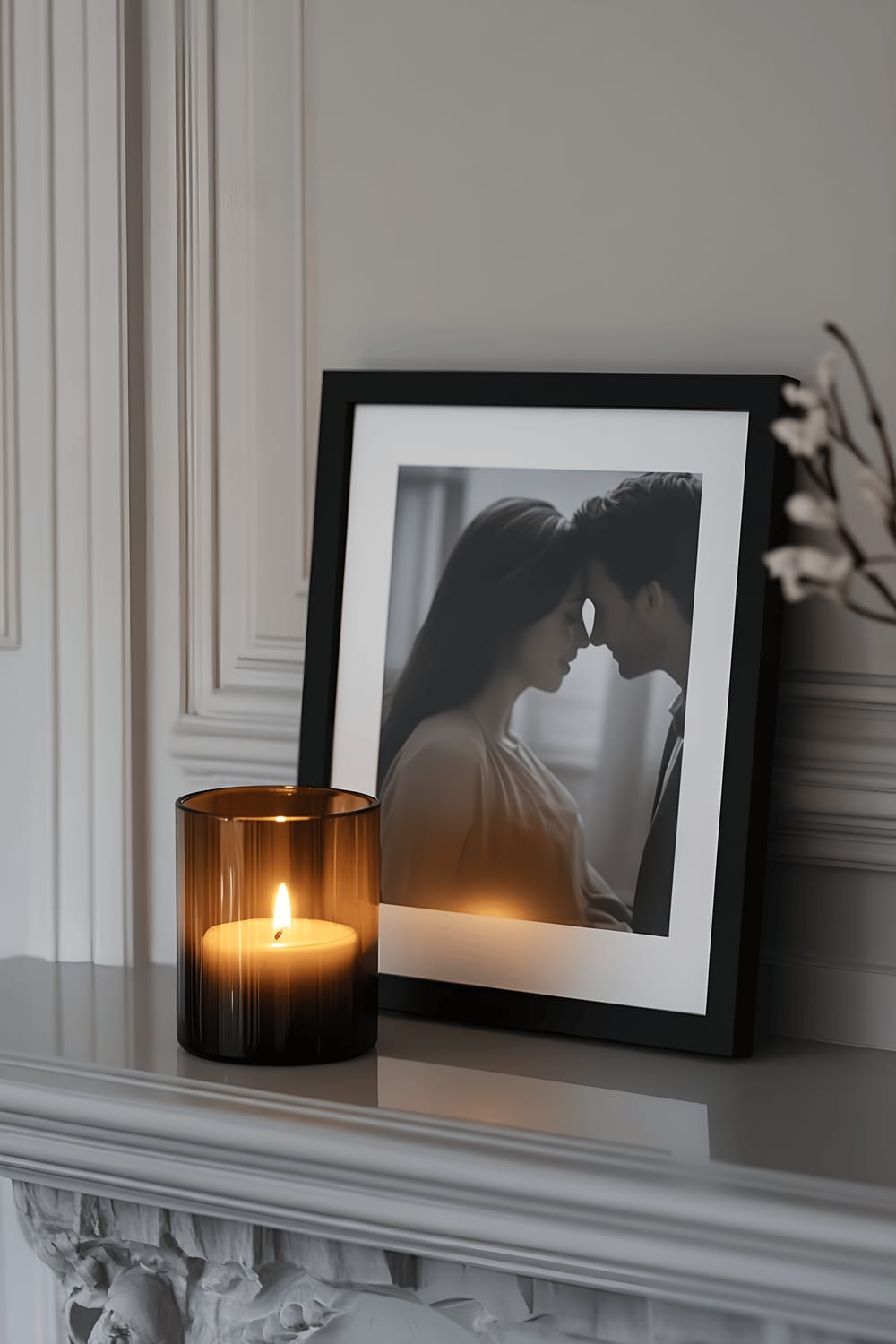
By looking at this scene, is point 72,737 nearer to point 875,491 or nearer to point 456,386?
point 456,386

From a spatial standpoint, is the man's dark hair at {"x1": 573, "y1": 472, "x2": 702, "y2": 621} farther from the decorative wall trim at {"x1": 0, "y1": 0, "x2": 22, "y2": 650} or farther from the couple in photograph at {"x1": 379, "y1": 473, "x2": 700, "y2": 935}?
the decorative wall trim at {"x1": 0, "y1": 0, "x2": 22, "y2": 650}

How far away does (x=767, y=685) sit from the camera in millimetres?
874

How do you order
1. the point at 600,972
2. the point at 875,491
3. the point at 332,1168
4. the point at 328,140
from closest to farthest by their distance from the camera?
the point at 875,491, the point at 332,1168, the point at 600,972, the point at 328,140

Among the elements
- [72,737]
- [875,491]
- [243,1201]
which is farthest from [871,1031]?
[72,737]

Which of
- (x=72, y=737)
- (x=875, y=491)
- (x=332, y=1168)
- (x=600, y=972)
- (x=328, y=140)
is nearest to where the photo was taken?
(x=875, y=491)

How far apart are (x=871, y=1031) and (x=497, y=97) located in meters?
0.68

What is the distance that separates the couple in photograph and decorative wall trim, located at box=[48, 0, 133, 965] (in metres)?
0.27

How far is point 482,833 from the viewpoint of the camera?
94 centimetres

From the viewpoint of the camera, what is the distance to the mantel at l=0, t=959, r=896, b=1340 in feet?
2.32

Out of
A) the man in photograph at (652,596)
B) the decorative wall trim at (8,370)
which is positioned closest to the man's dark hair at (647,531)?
the man in photograph at (652,596)

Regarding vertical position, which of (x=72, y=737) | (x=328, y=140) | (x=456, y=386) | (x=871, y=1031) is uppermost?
(x=328, y=140)

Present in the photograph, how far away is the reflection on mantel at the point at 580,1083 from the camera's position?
0.77 meters

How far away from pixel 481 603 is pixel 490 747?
0.10 m

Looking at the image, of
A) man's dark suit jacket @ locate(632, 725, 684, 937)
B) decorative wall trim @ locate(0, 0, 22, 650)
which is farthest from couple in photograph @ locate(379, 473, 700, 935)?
decorative wall trim @ locate(0, 0, 22, 650)
